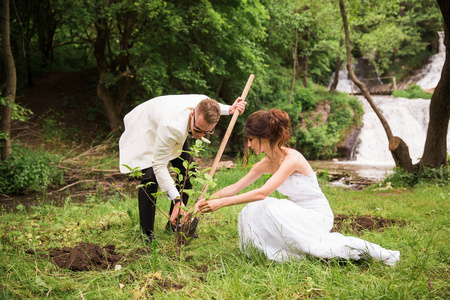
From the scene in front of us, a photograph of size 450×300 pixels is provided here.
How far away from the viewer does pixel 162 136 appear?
3031mm

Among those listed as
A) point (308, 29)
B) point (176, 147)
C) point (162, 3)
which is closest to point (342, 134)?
point (308, 29)

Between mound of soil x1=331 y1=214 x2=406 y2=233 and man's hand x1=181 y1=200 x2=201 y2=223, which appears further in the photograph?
mound of soil x1=331 y1=214 x2=406 y2=233

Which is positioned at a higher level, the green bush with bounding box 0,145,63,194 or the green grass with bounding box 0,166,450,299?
the green grass with bounding box 0,166,450,299

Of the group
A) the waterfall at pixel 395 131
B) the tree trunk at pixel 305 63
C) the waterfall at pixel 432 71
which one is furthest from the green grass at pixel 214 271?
the waterfall at pixel 432 71

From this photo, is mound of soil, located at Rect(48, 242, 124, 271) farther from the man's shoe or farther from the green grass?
→ the man's shoe

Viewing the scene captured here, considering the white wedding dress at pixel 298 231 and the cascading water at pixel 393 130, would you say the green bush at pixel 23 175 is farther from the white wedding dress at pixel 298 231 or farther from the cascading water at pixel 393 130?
the cascading water at pixel 393 130

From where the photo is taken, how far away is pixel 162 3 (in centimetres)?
986

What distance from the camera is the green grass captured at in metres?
2.30

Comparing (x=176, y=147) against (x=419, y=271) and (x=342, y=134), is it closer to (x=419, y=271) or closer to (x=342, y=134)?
(x=419, y=271)

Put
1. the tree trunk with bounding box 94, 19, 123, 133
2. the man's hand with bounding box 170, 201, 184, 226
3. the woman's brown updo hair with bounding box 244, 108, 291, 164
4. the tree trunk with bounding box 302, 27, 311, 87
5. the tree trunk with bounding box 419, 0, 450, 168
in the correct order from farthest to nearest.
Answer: the tree trunk with bounding box 302, 27, 311, 87 < the tree trunk with bounding box 94, 19, 123, 133 < the tree trunk with bounding box 419, 0, 450, 168 < the man's hand with bounding box 170, 201, 184, 226 < the woman's brown updo hair with bounding box 244, 108, 291, 164

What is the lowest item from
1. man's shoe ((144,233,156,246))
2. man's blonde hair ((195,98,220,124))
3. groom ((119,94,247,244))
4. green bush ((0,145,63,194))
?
green bush ((0,145,63,194))

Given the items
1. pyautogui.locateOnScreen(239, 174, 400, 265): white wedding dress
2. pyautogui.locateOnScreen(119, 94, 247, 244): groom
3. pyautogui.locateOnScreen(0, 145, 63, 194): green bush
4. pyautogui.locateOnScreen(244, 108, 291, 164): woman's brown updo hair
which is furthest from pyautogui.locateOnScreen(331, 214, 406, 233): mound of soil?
pyautogui.locateOnScreen(0, 145, 63, 194): green bush

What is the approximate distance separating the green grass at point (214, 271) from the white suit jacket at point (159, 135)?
2.31 ft

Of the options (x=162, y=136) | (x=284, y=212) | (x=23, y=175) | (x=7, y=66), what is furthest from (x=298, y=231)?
(x=7, y=66)
